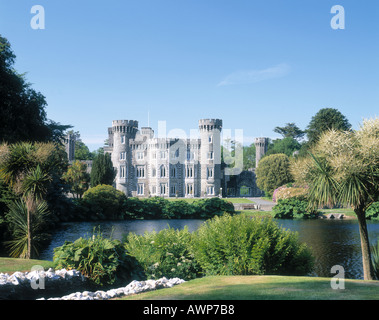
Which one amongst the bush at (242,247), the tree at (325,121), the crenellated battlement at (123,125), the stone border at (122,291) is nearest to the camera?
the stone border at (122,291)

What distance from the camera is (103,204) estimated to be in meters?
28.9

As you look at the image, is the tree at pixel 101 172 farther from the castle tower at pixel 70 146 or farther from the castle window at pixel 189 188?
the castle tower at pixel 70 146

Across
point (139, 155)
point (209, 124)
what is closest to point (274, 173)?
point (209, 124)

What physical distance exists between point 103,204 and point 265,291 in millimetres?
24315

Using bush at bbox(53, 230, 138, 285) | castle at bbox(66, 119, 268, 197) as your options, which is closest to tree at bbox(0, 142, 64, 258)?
bush at bbox(53, 230, 138, 285)

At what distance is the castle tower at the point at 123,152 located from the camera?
57.1 metres

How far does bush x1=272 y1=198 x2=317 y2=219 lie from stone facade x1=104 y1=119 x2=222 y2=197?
24.4 m

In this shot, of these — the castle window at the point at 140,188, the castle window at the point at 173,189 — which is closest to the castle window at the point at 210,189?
the castle window at the point at 173,189

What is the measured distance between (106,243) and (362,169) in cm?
698

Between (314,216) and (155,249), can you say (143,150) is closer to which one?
(314,216)

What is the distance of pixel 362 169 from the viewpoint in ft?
32.8

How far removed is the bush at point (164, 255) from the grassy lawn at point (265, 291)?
2.13m

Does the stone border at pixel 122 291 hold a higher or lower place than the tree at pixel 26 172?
lower
